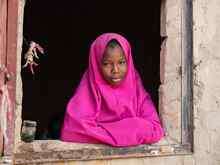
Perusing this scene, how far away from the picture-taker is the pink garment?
10.3 feet

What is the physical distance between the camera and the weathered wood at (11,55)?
2881 mm

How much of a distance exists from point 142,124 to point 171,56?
594 millimetres

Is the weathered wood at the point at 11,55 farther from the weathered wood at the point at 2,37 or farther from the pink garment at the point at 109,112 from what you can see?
the pink garment at the point at 109,112

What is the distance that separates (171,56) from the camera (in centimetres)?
345

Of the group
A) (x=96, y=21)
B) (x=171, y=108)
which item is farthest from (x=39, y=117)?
(x=171, y=108)

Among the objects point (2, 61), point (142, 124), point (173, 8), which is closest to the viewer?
point (2, 61)

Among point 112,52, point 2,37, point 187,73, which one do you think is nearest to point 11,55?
point 2,37

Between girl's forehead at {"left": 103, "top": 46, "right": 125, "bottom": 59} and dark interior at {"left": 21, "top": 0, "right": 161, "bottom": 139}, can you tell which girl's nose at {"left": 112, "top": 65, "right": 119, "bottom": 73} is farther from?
dark interior at {"left": 21, "top": 0, "right": 161, "bottom": 139}

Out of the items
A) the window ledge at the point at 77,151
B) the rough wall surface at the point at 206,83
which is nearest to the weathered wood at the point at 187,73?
the rough wall surface at the point at 206,83

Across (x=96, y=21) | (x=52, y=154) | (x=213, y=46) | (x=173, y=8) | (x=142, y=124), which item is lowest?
(x=52, y=154)

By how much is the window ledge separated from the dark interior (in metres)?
3.02

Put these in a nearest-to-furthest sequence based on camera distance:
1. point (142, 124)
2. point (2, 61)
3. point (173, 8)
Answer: point (2, 61) < point (142, 124) < point (173, 8)

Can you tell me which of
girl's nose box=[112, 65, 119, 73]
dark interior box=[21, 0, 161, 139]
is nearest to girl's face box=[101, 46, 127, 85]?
girl's nose box=[112, 65, 119, 73]

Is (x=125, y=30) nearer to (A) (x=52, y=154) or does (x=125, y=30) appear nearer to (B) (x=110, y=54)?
(B) (x=110, y=54)
